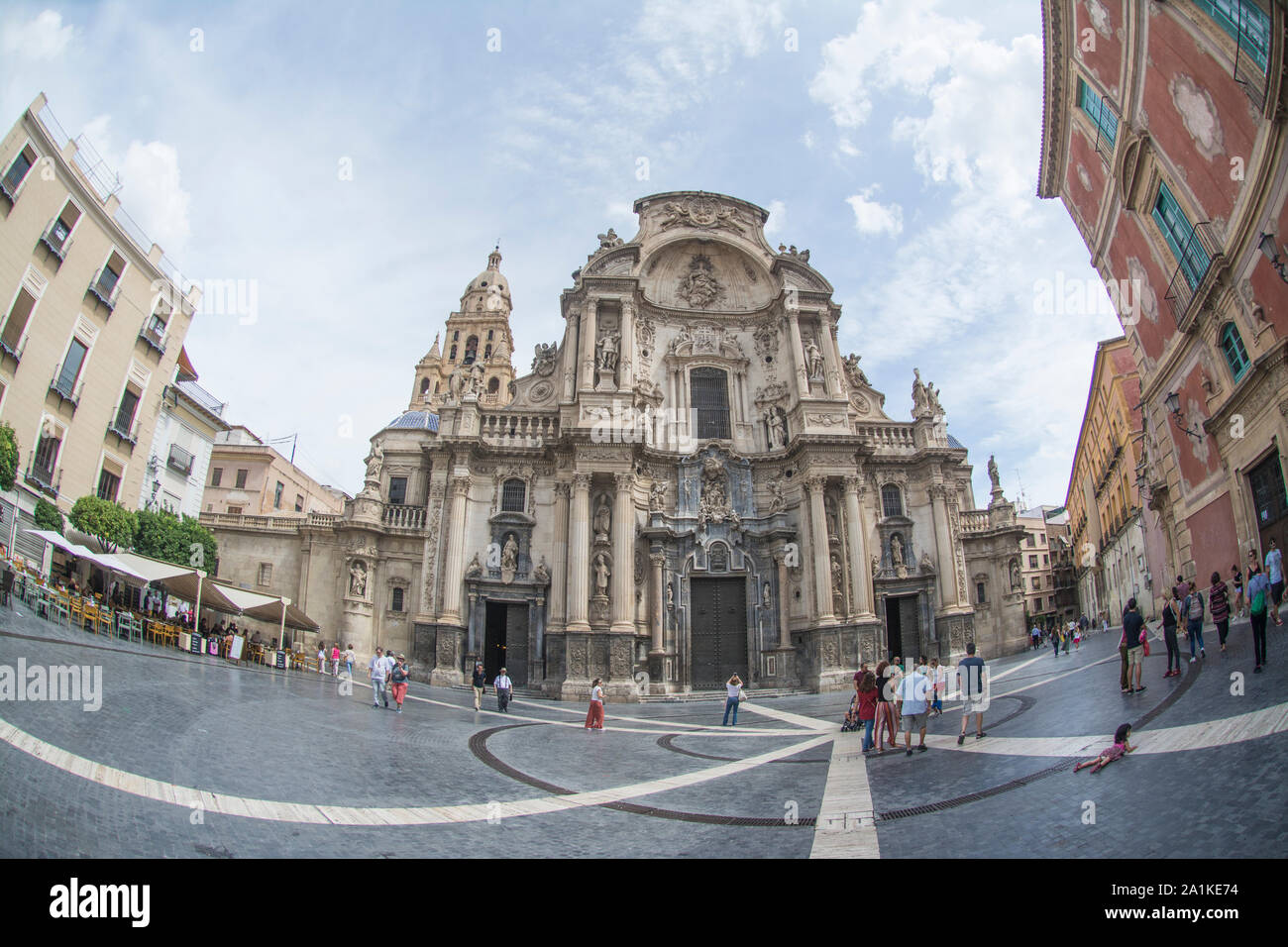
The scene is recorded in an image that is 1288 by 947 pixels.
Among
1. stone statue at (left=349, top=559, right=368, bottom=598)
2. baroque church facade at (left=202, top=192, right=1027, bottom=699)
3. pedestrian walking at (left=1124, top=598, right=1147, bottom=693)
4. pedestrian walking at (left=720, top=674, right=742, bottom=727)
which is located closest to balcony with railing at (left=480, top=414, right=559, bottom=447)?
baroque church facade at (left=202, top=192, right=1027, bottom=699)

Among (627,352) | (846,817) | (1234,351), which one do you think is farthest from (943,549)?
(846,817)

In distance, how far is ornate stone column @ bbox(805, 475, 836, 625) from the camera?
26.9 meters

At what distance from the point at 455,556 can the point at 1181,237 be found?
26245mm

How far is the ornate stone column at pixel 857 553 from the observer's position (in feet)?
89.2

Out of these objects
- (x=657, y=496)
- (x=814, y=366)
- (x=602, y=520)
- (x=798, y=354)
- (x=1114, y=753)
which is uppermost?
(x=798, y=354)

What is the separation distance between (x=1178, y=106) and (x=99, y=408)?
1368 inches

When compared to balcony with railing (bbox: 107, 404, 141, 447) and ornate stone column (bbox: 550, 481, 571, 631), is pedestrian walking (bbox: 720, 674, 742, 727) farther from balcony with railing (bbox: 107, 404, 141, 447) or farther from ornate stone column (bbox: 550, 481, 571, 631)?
balcony with railing (bbox: 107, 404, 141, 447)

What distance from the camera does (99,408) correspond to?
2422 cm

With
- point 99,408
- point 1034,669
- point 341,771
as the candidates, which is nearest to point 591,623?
point 1034,669

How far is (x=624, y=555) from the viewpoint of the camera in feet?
88.0

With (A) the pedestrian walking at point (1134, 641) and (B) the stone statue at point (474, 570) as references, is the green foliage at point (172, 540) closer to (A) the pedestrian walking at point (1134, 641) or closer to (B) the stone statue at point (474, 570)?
(B) the stone statue at point (474, 570)

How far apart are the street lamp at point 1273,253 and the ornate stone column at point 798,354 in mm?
17284

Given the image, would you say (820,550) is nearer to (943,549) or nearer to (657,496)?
(943,549)
